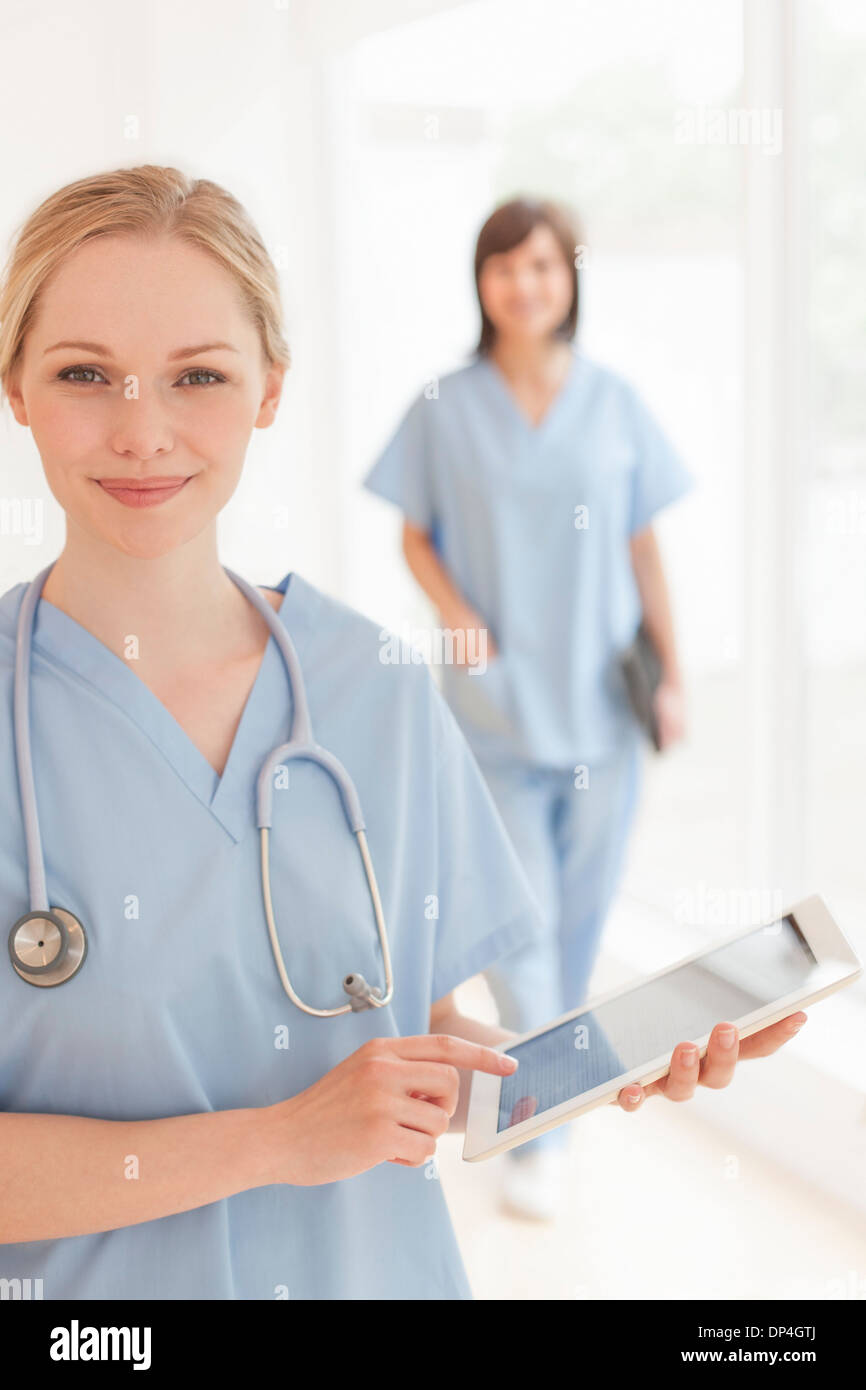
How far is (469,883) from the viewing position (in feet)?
2.84

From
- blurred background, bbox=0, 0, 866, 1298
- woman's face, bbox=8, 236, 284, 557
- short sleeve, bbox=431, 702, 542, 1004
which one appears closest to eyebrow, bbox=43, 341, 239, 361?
woman's face, bbox=8, 236, 284, 557

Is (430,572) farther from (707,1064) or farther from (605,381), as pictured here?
(707,1064)

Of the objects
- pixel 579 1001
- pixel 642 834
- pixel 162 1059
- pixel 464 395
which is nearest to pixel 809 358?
pixel 464 395

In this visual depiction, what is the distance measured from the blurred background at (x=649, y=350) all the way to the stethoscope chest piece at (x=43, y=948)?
0.87 ft

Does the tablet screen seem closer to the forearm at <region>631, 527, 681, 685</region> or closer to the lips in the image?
the lips

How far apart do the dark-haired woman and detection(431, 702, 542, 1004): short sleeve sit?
0.91m

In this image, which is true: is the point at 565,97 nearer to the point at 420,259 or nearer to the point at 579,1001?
the point at 420,259

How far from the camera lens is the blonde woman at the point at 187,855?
70cm

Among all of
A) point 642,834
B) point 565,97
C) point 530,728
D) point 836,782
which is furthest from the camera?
point 642,834

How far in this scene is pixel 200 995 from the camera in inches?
28.7

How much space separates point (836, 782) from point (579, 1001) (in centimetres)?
76

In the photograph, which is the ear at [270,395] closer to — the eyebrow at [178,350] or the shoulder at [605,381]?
the eyebrow at [178,350]

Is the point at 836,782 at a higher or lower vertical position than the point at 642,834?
higher

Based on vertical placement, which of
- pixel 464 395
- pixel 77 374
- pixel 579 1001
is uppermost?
pixel 464 395
